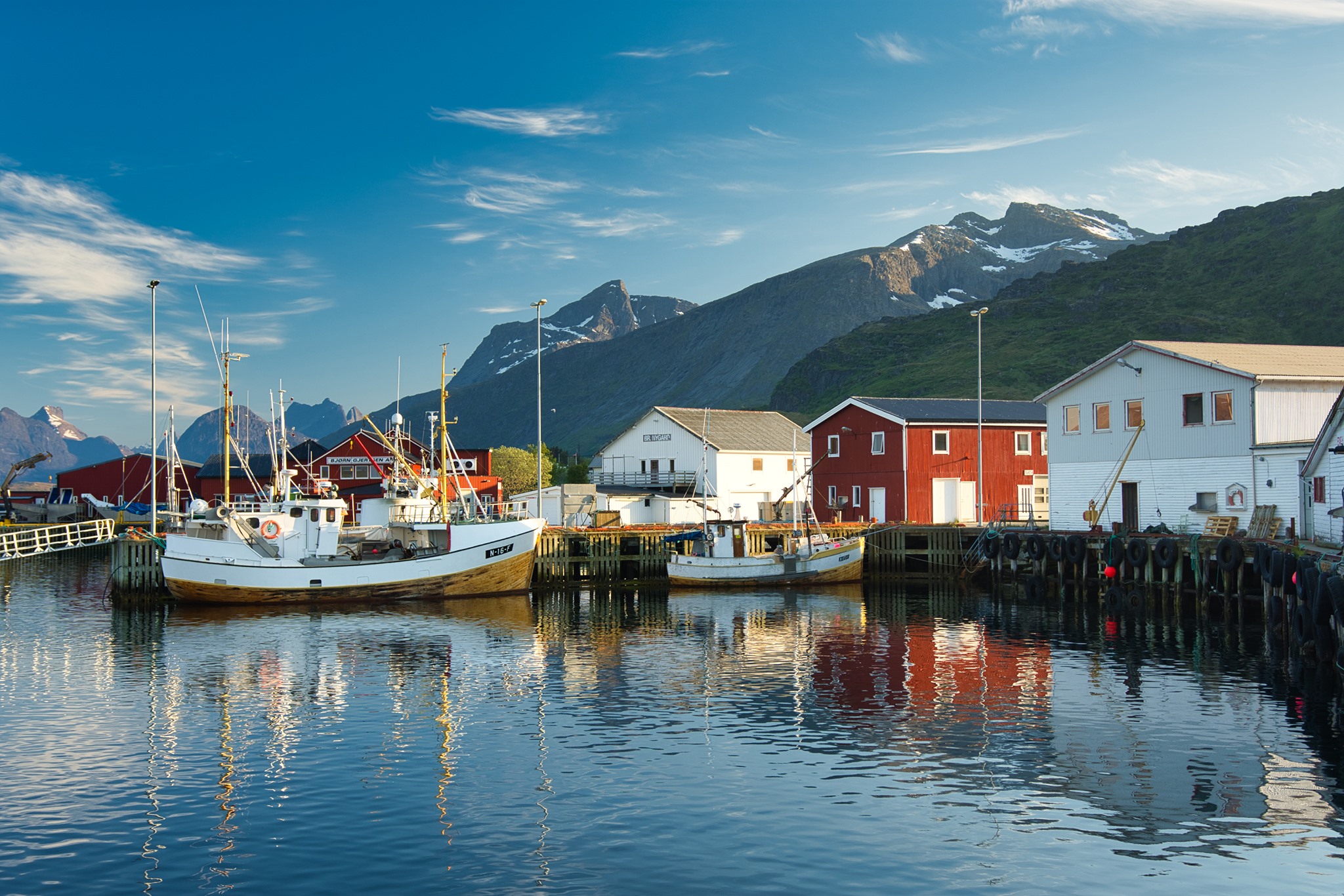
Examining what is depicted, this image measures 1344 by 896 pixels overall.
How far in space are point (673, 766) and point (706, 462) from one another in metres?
54.4

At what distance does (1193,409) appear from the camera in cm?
4641

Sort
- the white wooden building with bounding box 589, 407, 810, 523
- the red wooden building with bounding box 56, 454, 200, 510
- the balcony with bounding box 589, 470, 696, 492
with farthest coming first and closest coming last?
the red wooden building with bounding box 56, 454, 200, 510 → the balcony with bounding box 589, 470, 696, 492 → the white wooden building with bounding box 589, 407, 810, 523

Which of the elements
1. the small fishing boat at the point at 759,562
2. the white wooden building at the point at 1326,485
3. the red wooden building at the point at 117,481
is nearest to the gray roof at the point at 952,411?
the small fishing boat at the point at 759,562

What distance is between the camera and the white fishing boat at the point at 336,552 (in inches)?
1854

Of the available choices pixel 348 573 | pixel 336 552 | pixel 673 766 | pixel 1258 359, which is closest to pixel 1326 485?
pixel 1258 359

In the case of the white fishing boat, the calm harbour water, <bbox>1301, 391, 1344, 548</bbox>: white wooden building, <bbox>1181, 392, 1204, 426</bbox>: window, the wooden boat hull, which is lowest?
the calm harbour water

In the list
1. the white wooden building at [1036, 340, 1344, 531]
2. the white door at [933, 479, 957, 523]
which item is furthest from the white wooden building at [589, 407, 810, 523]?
the white wooden building at [1036, 340, 1344, 531]

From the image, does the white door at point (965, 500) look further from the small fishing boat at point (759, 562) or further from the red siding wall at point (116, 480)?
the red siding wall at point (116, 480)

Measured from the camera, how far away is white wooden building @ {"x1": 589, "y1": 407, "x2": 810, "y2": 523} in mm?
73688

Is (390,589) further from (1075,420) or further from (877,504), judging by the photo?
(1075,420)

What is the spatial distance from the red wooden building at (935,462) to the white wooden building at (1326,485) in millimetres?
23210

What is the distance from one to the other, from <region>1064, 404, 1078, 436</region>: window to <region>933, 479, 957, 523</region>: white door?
12779mm

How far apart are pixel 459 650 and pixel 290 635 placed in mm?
8177

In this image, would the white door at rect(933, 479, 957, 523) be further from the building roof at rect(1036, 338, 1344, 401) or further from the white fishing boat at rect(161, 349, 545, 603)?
the white fishing boat at rect(161, 349, 545, 603)
